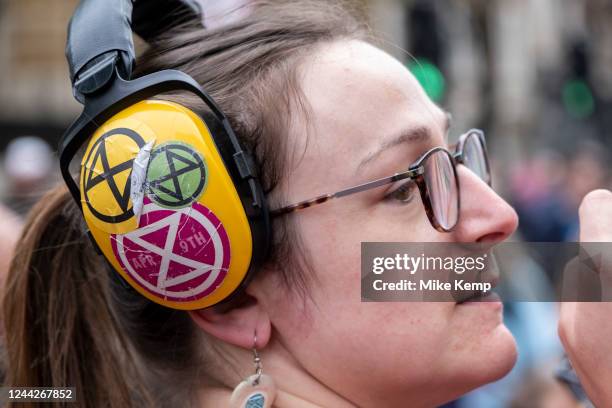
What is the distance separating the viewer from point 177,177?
5.35ft

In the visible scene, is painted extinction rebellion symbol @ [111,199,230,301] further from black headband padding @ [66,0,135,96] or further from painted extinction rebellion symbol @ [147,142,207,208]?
black headband padding @ [66,0,135,96]

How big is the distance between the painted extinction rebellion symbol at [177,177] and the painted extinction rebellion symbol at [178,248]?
0.02m

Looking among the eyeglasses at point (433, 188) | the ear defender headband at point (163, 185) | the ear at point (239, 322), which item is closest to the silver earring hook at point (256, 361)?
the ear at point (239, 322)

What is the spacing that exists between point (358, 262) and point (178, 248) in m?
0.38

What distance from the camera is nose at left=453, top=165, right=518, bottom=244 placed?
173 cm

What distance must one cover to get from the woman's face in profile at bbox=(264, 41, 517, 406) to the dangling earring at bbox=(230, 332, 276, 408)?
0.29 ft

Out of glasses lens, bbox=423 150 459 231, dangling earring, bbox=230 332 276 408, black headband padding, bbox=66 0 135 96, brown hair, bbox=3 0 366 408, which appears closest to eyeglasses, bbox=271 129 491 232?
glasses lens, bbox=423 150 459 231

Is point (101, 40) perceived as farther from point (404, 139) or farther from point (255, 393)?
point (255, 393)

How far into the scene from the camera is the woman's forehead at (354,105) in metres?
1.72

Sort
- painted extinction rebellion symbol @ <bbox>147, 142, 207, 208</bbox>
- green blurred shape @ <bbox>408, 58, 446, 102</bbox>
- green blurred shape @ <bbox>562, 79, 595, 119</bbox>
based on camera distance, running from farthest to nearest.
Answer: green blurred shape @ <bbox>562, 79, 595, 119</bbox>
green blurred shape @ <bbox>408, 58, 446, 102</bbox>
painted extinction rebellion symbol @ <bbox>147, 142, 207, 208</bbox>

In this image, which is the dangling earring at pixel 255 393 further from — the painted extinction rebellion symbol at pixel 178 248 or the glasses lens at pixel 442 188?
the glasses lens at pixel 442 188

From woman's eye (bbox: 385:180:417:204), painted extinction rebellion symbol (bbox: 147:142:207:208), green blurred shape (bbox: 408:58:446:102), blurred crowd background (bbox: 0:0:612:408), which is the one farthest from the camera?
blurred crowd background (bbox: 0:0:612:408)

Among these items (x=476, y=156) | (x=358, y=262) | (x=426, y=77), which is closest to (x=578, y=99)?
(x=426, y=77)

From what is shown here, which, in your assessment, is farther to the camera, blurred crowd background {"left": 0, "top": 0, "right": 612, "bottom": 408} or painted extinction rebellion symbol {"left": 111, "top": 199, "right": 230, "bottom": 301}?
blurred crowd background {"left": 0, "top": 0, "right": 612, "bottom": 408}
